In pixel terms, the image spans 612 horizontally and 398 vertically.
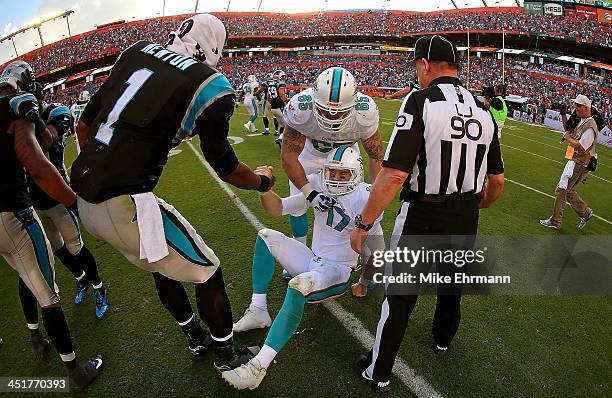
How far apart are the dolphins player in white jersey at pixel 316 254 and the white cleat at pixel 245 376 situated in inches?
2.2

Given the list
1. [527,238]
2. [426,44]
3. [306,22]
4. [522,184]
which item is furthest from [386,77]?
[426,44]

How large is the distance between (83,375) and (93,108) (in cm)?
188

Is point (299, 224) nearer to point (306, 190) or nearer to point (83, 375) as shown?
point (306, 190)

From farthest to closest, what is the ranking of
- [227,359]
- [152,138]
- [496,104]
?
[496,104] → [227,359] → [152,138]

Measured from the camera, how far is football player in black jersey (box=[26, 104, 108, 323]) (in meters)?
3.34

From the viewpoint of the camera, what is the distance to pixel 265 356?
2.64 metres

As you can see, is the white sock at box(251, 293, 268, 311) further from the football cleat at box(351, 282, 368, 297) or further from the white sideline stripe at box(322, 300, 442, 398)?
the football cleat at box(351, 282, 368, 297)

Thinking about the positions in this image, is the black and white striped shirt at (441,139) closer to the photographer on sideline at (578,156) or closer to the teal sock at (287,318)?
the teal sock at (287,318)

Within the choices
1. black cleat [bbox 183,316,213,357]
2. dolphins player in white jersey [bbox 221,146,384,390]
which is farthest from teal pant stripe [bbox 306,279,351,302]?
black cleat [bbox 183,316,213,357]

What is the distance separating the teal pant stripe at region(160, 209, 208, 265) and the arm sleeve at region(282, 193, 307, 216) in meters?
1.15

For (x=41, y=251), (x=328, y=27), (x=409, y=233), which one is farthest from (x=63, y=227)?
(x=328, y=27)

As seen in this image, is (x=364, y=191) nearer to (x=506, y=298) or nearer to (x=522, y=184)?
(x=506, y=298)

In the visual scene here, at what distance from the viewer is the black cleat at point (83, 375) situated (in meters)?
2.70

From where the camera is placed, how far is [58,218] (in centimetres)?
350
